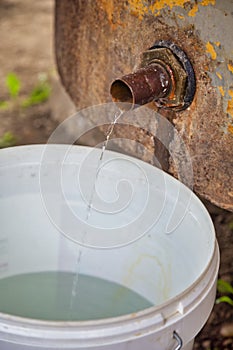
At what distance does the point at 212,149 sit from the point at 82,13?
0.62 metres

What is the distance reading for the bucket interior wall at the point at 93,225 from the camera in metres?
1.58

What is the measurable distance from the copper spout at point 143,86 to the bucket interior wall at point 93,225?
6.3 inches

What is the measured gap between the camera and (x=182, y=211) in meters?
1.53

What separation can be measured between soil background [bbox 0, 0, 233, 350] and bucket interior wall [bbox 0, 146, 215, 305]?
0.38 metres

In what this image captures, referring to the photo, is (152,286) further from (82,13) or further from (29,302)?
(82,13)

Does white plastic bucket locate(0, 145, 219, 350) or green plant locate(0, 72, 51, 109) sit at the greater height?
white plastic bucket locate(0, 145, 219, 350)

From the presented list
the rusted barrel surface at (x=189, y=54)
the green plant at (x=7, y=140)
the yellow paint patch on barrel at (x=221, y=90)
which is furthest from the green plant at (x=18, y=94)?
the yellow paint patch on barrel at (x=221, y=90)

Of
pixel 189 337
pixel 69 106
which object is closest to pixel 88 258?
pixel 189 337

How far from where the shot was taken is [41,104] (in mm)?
3111

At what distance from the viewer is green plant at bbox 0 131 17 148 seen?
2.79 m

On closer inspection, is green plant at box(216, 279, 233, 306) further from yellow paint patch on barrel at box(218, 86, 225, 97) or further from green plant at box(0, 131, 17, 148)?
green plant at box(0, 131, 17, 148)

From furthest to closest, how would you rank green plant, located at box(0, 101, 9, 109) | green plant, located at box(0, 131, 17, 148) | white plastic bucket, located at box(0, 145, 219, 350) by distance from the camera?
1. green plant, located at box(0, 101, 9, 109)
2. green plant, located at box(0, 131, 17, 148)
3. white plastic bucket, located at box(0, 145, 219, 350)

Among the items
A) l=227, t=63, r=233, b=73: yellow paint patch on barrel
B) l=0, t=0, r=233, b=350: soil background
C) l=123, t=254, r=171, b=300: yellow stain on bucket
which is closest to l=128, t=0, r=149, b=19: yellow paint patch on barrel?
l=227, t=63, r=233, b=73: yellow paint patch on barrel

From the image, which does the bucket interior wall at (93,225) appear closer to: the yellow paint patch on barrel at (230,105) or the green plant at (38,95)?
the yellow paint patch on barrel at (230,105)
